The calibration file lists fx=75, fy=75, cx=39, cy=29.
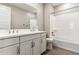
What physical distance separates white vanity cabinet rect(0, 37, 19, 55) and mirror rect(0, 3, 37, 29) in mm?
546

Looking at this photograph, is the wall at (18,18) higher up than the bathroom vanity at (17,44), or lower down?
higher up

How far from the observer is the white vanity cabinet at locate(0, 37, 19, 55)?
1066 millimetres

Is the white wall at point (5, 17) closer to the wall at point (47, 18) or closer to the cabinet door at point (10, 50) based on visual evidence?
the cabinet door at point (10, 50)

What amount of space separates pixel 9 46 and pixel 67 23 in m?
2.38

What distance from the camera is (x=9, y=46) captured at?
1.17 meters

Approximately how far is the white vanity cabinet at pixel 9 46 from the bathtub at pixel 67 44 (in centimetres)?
210

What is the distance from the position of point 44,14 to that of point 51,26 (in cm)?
58

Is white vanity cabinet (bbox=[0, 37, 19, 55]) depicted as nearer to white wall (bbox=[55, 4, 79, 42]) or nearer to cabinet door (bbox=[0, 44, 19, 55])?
cabinet door (bbox=[0, 44, 19, 55])

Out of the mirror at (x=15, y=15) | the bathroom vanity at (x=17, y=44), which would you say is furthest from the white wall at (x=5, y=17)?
the bathroom vanity at (x=17, y=44)

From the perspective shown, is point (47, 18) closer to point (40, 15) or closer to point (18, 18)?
point (40, 15)

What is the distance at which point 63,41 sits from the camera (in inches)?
119

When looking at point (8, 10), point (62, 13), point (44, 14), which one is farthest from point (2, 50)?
point (62, 13)

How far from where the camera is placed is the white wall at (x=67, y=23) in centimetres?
266

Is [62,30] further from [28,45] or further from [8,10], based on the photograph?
[8,10]
